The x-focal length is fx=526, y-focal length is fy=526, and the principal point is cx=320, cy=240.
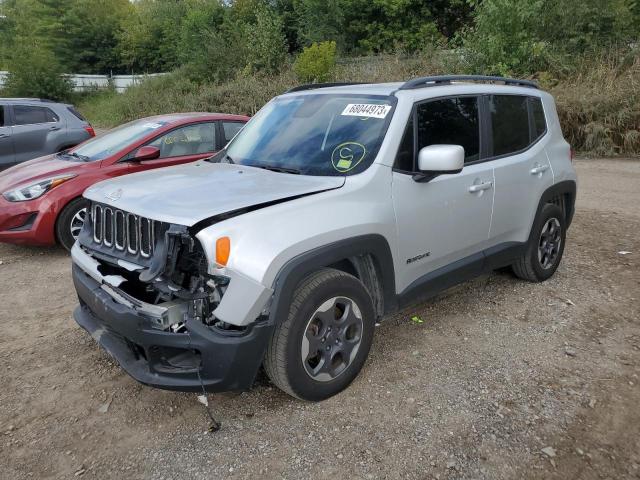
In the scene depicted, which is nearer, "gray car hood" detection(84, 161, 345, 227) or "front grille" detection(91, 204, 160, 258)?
"gray car hood" detection(84, 161, 345, 227)

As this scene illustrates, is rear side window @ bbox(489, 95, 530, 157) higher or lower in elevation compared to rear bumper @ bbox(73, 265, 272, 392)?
higher

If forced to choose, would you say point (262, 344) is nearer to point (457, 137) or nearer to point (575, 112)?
point (457, 137)

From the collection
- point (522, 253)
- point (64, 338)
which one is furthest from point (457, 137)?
point (64, 338)

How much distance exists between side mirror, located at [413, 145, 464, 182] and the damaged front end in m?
1.40

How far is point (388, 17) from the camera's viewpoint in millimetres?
26375

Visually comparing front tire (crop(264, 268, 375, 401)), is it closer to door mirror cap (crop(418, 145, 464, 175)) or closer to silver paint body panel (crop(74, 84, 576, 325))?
silver paint body panel (crop(74, 84, 576, 325))

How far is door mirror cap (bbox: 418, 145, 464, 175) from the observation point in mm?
3146

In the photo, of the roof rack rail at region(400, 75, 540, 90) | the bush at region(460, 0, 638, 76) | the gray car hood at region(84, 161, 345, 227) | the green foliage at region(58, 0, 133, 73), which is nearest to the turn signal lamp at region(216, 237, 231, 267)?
the gray car hood at region(84, 161, 345, 227)

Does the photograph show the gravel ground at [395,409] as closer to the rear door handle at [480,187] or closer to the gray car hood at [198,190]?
the rear door handle at [480,187]

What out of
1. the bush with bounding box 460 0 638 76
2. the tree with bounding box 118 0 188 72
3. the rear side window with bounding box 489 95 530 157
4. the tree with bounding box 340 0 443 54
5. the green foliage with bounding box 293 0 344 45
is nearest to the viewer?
the rear side window with bounding box 489 95 530 157

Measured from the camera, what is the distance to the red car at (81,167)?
5.52 m

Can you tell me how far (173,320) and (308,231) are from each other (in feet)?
2.70

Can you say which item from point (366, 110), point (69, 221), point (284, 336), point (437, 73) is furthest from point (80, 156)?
point (437, 73)

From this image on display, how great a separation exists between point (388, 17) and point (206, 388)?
26.8 metres
